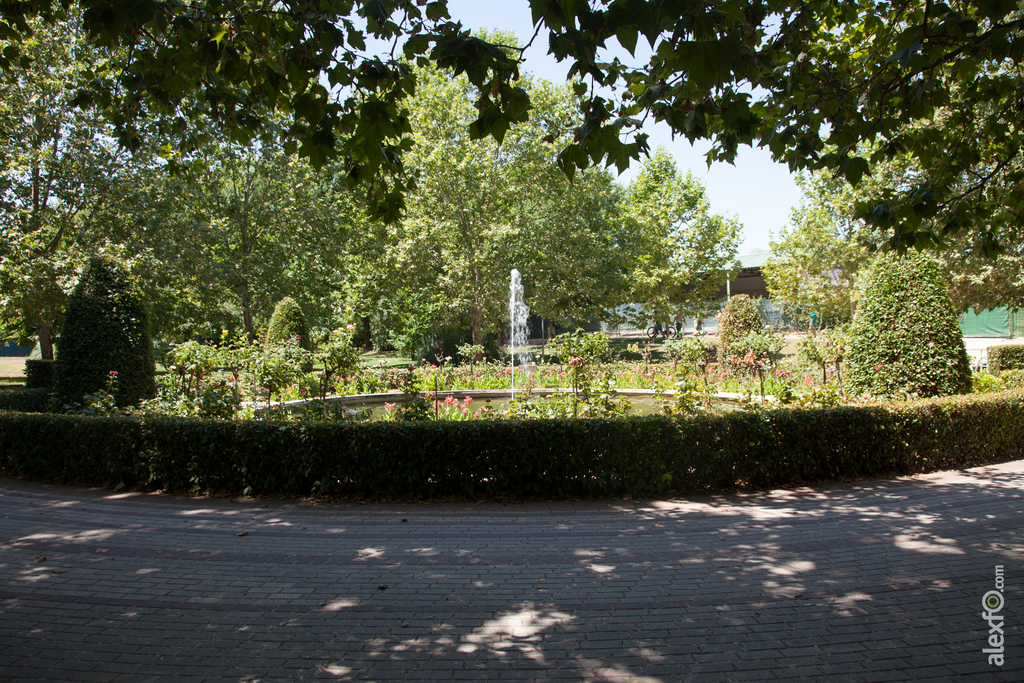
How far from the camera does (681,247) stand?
2655cm

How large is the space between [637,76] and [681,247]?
2239 cm

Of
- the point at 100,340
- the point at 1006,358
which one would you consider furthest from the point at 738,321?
the point at 100,340

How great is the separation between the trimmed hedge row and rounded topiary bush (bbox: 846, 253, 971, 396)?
13.7 metres

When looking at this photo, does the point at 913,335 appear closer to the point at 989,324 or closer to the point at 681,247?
the point at 681,247

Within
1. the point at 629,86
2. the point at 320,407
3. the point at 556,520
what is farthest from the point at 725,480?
the point at 320,407

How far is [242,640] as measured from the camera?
355 cm

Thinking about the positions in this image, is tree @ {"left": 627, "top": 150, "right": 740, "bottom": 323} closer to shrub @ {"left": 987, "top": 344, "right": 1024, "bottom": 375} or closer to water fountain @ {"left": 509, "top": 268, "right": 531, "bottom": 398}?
water fountain @ {"left": 509, "top": 268, "right": 531, "bottom": 398}

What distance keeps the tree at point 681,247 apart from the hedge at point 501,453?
19.0m

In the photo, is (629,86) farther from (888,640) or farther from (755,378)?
(755,378)

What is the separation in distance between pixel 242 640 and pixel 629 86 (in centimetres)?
522

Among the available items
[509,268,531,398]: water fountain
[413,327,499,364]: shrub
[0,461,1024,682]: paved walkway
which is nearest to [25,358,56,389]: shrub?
[0,461,1024,682]: paved walkway

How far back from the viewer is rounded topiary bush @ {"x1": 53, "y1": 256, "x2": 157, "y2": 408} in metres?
8.94

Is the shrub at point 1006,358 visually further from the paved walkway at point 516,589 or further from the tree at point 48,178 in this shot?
the tree at point 48,178

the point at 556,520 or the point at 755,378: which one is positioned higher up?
the point at 755,378
